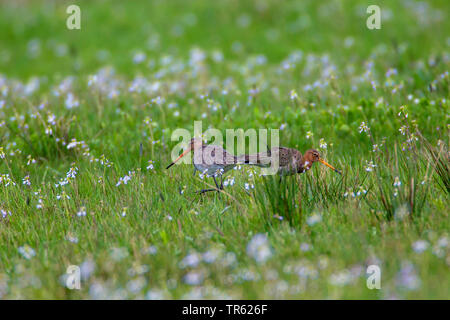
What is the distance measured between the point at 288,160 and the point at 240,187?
2.05 ft

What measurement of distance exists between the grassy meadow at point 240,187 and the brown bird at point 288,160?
18cm

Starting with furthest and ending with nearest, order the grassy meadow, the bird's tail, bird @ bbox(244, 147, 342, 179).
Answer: the bird's tail < bird @ bbox(244, 147, 342, 179) < the grassy meadow

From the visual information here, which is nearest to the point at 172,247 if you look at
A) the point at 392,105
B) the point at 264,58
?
the point at 392,105

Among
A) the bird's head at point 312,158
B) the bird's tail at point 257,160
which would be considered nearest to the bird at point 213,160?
the bird's tail at point 257,160

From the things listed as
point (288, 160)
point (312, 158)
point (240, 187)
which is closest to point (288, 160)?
point (288, 160)

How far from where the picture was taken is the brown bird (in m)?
5.77

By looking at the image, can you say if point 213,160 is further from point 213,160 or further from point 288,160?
point 288,160

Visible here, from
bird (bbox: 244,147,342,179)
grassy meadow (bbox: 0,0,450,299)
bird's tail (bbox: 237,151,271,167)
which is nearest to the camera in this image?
grassy meadow (bbox: 0,0,450,299)

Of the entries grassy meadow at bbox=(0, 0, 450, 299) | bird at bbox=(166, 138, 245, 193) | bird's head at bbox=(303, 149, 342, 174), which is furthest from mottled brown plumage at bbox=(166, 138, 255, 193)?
bird's head at bbox=(303, 149, 342, 174)

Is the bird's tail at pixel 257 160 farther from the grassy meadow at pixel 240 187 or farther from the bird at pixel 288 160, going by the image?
the grassy meadow at pixel 240 187

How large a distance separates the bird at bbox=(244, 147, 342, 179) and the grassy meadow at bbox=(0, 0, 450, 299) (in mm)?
178

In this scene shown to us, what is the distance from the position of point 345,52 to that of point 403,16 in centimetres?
253

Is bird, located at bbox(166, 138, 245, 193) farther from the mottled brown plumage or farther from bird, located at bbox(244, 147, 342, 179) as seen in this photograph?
bird, located at bbox(244, 147, 342, 179)

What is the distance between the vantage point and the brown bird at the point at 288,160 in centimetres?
577
